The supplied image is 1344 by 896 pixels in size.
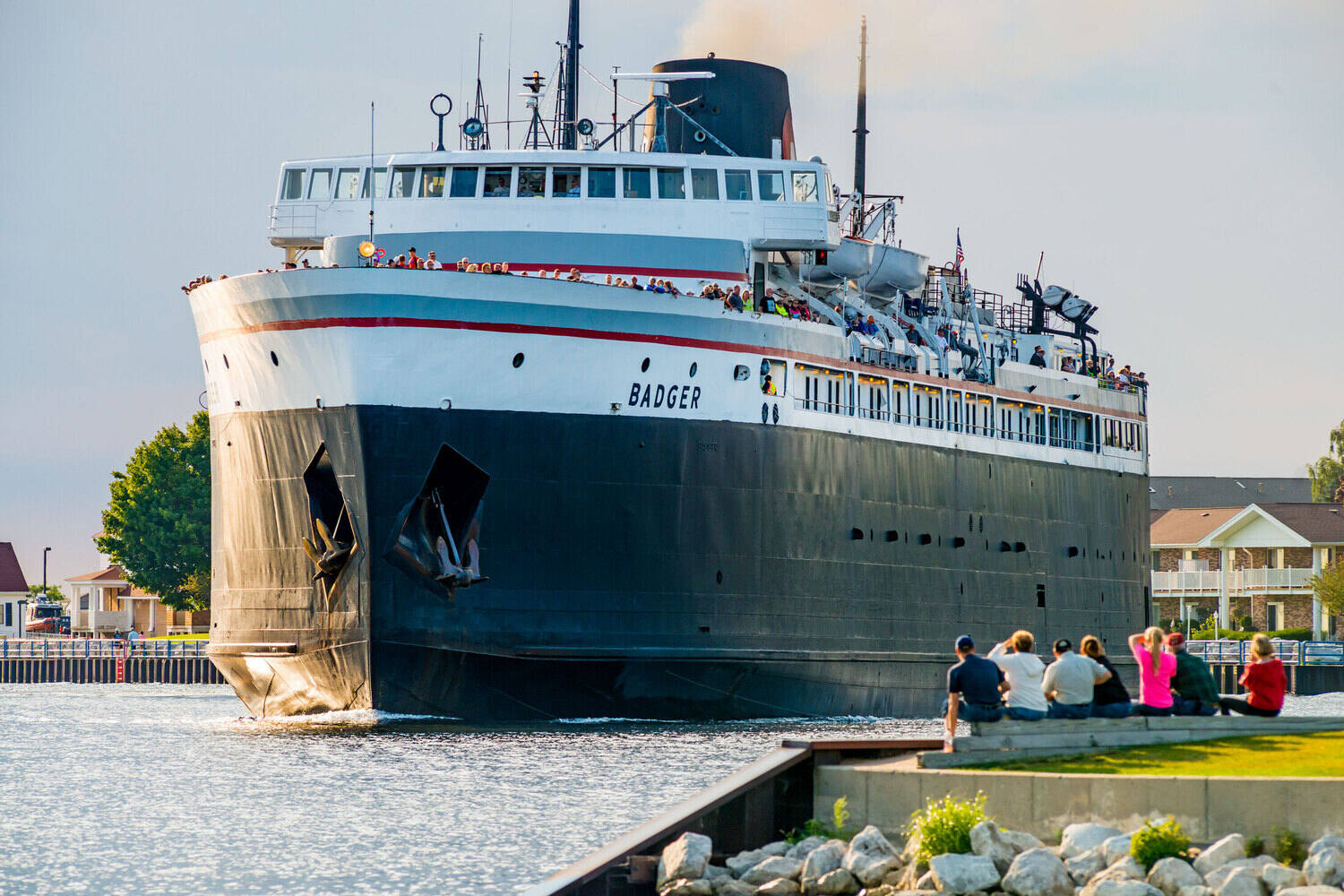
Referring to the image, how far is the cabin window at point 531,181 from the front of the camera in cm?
3475

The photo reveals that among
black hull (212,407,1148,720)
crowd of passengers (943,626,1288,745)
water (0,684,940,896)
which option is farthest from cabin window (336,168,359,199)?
crowd of passengers (943,626,1288,745)

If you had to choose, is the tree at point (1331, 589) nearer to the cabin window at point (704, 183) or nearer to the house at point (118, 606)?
the cabin window at point (704, 183)

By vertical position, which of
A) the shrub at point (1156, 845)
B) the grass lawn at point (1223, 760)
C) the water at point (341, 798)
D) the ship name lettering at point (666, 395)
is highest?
the ship name lettering at point (666, 395)

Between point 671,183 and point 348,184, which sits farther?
point 348,184

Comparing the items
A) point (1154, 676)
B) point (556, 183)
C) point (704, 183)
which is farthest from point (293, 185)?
point (1154, 676)

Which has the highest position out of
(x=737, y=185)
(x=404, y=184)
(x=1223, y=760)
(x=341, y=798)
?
(x=737, y=185)

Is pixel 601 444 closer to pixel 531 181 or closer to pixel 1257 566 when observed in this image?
pixel 531 181

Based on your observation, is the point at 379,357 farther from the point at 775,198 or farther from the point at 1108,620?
the point at 1108,620

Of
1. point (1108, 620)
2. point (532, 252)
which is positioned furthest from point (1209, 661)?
point (532, 252)

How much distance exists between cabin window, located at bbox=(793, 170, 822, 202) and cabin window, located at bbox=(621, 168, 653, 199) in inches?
117

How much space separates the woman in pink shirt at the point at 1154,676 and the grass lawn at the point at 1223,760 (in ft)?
2.35

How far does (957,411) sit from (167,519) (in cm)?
4622

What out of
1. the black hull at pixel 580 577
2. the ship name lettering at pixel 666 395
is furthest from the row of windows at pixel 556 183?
the black hull at pixel 580 577

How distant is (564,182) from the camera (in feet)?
114
